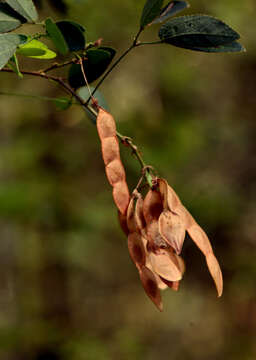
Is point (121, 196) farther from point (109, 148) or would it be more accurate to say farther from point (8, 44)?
point (8, 44)

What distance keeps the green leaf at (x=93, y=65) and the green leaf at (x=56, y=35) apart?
0.11 feet

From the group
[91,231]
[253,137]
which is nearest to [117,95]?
[91,231]

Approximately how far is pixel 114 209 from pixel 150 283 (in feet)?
5.30

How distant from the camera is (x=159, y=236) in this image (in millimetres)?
390

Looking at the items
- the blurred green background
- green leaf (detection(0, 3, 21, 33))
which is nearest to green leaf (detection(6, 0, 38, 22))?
green leaf (detection(0, 3, 21, 33))

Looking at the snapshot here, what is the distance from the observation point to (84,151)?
2.18 metres

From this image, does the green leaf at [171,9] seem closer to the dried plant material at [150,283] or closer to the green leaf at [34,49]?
the green leaf at [34,49]

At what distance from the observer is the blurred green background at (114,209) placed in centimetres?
183

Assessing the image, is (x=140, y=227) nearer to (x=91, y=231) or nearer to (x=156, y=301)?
(x=156, y=301)

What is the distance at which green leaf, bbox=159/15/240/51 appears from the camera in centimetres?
39

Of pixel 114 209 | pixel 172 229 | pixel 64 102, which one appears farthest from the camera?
pixel 114 209

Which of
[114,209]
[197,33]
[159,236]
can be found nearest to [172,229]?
[159,236]

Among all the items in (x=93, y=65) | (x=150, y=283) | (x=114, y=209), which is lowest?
(x=114, y=209)

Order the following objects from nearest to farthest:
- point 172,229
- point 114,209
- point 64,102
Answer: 1. point 172,229
2. point 64,102
3. point 114,209
